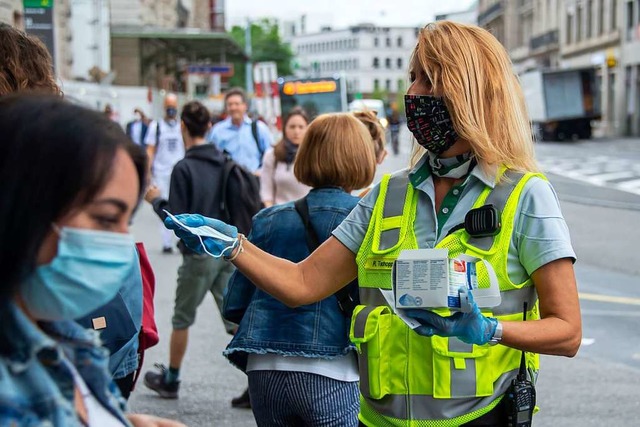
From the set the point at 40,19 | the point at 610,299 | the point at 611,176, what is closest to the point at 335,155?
the point at 610,299

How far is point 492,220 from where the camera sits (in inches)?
110

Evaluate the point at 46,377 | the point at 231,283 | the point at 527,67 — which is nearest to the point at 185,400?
the point at 231,283

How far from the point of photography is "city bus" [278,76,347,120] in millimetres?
30594

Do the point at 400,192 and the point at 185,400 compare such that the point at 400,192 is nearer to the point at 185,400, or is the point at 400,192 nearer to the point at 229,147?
the point at 185,400

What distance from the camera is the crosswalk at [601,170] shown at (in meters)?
24.2

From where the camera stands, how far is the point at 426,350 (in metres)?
2.82

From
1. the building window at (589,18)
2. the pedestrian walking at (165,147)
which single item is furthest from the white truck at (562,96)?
the pedestrian walking at (165,147)

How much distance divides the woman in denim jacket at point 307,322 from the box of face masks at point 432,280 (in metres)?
1.55

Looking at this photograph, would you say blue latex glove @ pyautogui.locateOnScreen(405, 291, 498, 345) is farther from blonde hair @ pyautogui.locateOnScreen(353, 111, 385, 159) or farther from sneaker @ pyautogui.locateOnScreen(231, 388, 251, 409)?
sneaker @ pyautogui.locateOnScreen(231, 388, 251, 409)

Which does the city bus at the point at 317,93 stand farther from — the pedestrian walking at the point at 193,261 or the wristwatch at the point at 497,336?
the wristwatch at the point at 497,336

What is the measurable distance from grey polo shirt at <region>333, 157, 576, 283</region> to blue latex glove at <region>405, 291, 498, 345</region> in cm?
31

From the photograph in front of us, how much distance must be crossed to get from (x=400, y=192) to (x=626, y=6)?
2267 inches

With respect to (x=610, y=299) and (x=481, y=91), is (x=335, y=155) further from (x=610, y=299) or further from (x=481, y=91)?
(x=610, y=299)

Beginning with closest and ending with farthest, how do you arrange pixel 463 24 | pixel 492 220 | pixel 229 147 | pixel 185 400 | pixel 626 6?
pixel 492 220
pixel 463 24
pixel 185 400
pixel 229 147
pixel 626 6
